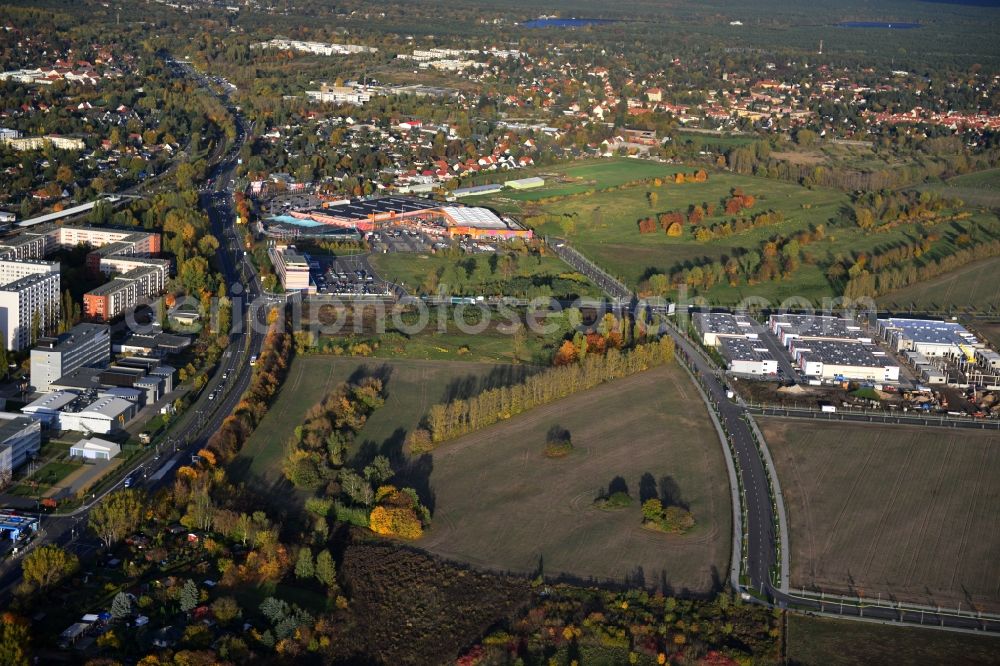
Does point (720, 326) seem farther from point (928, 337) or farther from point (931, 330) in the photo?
point (931, 330)

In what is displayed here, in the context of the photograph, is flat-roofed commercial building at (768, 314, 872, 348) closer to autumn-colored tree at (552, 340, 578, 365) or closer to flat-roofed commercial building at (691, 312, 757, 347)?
flat-roofed commercial building at (691, 312, 757, 347)

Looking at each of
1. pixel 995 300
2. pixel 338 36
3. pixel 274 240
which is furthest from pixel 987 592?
pixel 338 36

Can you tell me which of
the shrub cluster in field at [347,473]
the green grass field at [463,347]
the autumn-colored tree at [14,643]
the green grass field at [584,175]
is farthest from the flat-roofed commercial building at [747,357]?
the green grass field at [584,175]

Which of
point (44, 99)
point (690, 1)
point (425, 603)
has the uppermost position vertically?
point (690, 1)

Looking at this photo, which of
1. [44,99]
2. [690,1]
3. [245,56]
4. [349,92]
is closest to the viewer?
[44,99]

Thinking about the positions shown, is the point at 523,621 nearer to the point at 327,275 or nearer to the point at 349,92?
the point at 327,275

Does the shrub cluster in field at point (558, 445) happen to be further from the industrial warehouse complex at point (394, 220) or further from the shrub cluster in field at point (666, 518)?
the industrial warehouse complex at point (394, 220)

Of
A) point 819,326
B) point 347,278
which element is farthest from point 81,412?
point 819,326
